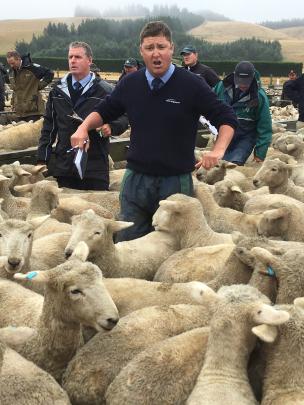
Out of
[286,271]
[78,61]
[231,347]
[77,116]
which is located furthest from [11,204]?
[231,347]

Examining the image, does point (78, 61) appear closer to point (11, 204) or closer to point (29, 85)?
point (11, 204)

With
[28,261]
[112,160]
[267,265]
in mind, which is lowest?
[112,160]

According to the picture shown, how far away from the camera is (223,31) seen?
160625 millimetres

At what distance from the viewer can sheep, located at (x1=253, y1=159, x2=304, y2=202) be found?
24.1 ft

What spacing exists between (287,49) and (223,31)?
49043 millimetres

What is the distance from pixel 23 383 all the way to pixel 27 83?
34.1 ft

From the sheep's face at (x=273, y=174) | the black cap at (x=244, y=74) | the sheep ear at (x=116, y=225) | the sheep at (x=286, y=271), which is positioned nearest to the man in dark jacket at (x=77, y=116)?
the sheep ear at (x=116, y=225)

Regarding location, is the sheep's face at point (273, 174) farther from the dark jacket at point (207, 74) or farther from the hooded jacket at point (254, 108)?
the dark jacket at point (207, 74)

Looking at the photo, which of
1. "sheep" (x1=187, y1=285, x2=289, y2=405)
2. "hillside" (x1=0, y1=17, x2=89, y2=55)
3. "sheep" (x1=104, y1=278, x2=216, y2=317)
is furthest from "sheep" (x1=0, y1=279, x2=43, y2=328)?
"hillside" (x1=0, y1=17, x2=89, y2=55)

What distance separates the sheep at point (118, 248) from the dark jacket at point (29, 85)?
7712 mm

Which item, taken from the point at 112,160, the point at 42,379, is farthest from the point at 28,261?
the point at 112,160

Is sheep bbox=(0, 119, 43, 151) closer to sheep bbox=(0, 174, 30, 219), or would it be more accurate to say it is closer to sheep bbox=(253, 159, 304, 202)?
sheep bbox=(0, 174, 30, 219)

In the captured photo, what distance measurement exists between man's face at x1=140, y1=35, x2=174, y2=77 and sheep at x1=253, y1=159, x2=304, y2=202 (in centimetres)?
303

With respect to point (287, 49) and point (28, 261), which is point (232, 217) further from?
point (287, 49)
